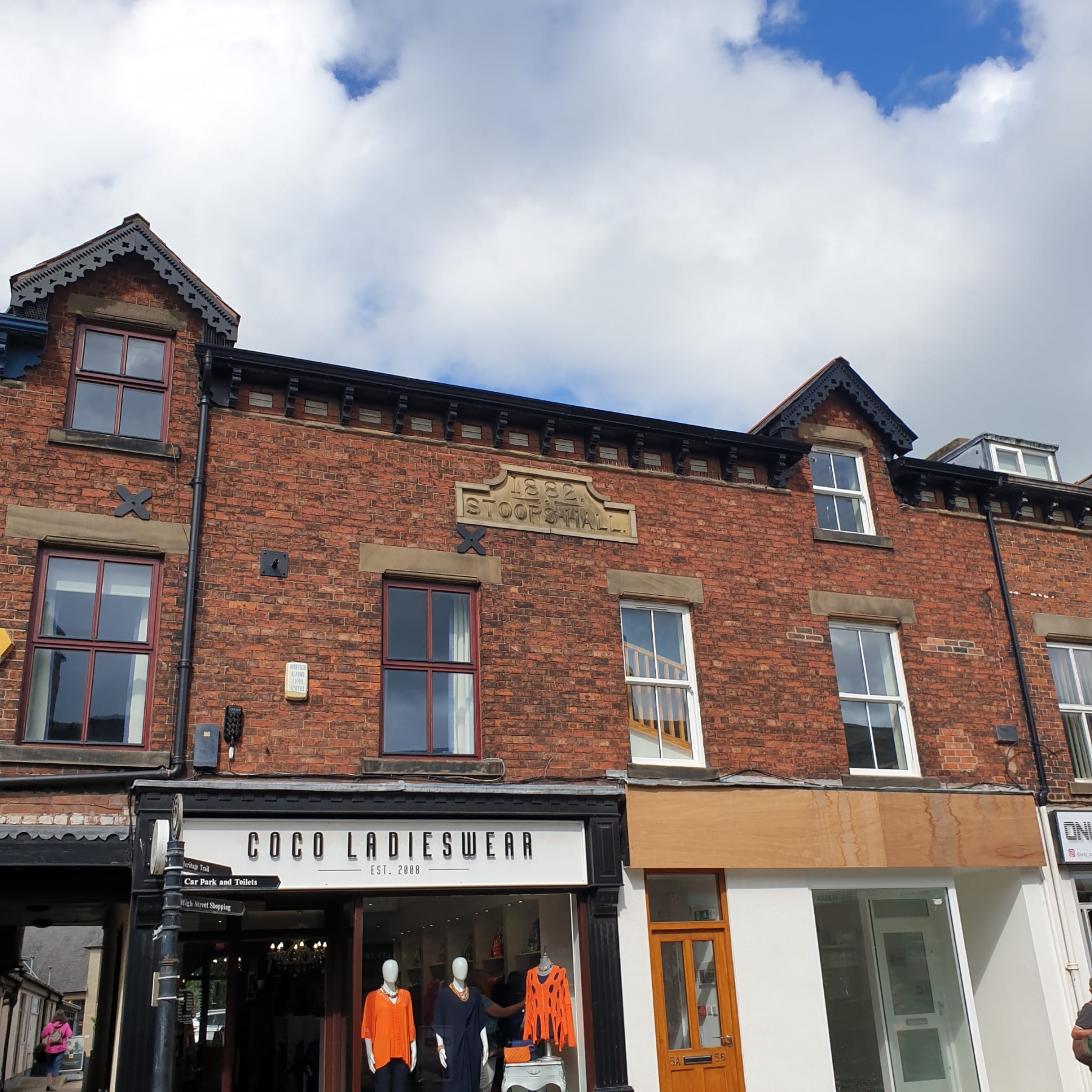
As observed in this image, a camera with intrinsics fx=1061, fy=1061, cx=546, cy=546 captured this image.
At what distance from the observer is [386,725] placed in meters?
11.4

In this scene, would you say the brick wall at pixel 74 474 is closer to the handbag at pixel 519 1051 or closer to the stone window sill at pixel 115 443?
the stone window sill at pixel 115 443

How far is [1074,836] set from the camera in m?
13.8

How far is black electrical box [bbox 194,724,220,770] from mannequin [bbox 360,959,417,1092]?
268cm

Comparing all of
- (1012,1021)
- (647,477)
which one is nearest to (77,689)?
(647,477)

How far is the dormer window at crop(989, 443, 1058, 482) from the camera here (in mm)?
17188

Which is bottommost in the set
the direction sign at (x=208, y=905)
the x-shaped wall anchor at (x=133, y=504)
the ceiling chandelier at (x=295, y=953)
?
the ceiling chandelier at (x=295, y=953)

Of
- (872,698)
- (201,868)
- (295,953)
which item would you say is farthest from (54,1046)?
(872,698)

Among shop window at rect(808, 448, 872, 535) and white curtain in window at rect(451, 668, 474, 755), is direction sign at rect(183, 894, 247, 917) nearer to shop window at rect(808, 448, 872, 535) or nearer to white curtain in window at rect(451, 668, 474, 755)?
white curtain in window at rect(451, 668, 474, 755)

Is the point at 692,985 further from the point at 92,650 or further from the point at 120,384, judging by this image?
the point at 120,384

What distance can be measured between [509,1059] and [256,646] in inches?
197

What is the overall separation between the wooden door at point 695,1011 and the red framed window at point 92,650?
601cm

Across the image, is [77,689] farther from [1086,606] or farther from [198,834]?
→ [1086,606]

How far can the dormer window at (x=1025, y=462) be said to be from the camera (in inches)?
677

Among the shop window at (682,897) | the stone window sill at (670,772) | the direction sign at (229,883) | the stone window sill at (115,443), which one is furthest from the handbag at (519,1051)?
the stone window sill at (115,443)
